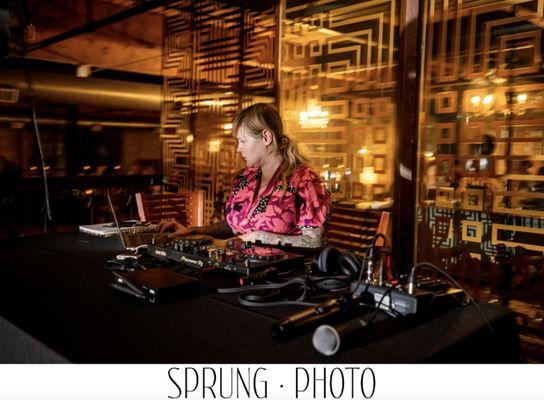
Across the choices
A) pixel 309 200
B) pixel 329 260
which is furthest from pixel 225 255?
pixel 309 200

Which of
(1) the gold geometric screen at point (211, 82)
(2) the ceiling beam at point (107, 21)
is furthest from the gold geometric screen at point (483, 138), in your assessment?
(2) the ceiling beam at point (107, 21)

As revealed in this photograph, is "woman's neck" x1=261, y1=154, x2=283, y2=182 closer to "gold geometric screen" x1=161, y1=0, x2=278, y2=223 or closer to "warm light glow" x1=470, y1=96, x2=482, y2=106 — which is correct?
"warm light glow" x1=470, y1=96, x2=482, y2=106

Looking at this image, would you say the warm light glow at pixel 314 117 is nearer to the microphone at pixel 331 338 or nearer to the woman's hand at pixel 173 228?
the woman's hand at pixel 173 228

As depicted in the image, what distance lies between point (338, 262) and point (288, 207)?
0.84m

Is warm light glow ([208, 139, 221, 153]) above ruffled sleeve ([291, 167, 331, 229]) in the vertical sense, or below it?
above

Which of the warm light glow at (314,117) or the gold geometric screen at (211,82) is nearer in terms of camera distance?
the warm light glow at (314,117)

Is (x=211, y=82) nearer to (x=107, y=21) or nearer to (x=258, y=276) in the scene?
(x=107, y=21)

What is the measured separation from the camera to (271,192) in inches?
88.4

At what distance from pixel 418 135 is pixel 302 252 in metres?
1.40

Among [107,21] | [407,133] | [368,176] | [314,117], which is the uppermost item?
[107,21]

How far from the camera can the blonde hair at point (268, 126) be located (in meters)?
2.24

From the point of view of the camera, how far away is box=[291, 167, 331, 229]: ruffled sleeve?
2061 mm

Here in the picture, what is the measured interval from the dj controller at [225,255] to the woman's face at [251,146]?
0.73m

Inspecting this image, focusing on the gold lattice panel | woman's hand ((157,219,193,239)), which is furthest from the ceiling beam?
woman's hand ((157,219,193,239))
